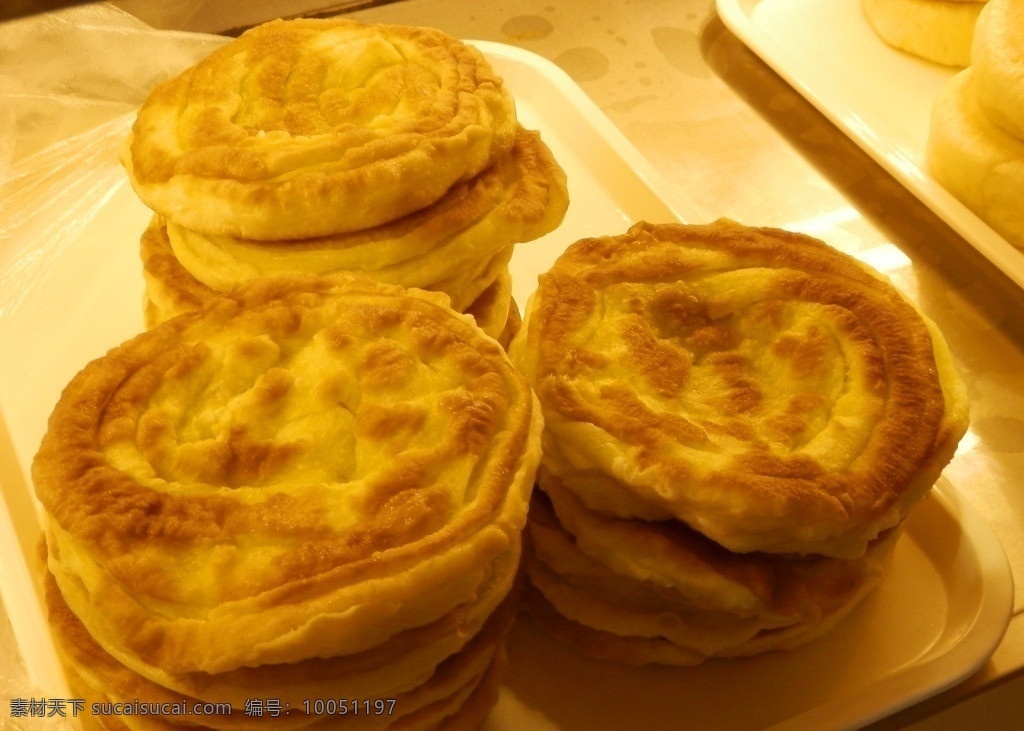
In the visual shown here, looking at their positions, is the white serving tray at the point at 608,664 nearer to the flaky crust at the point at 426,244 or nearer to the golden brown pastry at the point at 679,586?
the golden brown pastry at the point at 679,586

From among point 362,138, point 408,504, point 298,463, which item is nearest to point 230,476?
point 298,463

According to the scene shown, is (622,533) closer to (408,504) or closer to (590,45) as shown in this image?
(408,504)

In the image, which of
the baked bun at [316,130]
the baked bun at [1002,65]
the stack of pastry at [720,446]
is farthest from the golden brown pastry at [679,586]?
the baked bun at [1002,65]

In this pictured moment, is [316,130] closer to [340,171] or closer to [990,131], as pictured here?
[340,171]

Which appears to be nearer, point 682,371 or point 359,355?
point 359,355

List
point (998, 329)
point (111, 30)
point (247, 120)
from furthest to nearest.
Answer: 1. point (111, 30)
2. point (998, 329)
3. point (247, 120)

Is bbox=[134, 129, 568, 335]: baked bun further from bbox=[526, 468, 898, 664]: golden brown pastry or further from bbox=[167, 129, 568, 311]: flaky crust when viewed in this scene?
bbox=[526, 468, 898, 664]: golden brown pastry

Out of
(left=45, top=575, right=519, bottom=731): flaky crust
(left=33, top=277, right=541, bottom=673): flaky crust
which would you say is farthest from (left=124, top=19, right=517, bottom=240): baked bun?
(left=45, top=575, right=519, bottom=731): flaky crust
